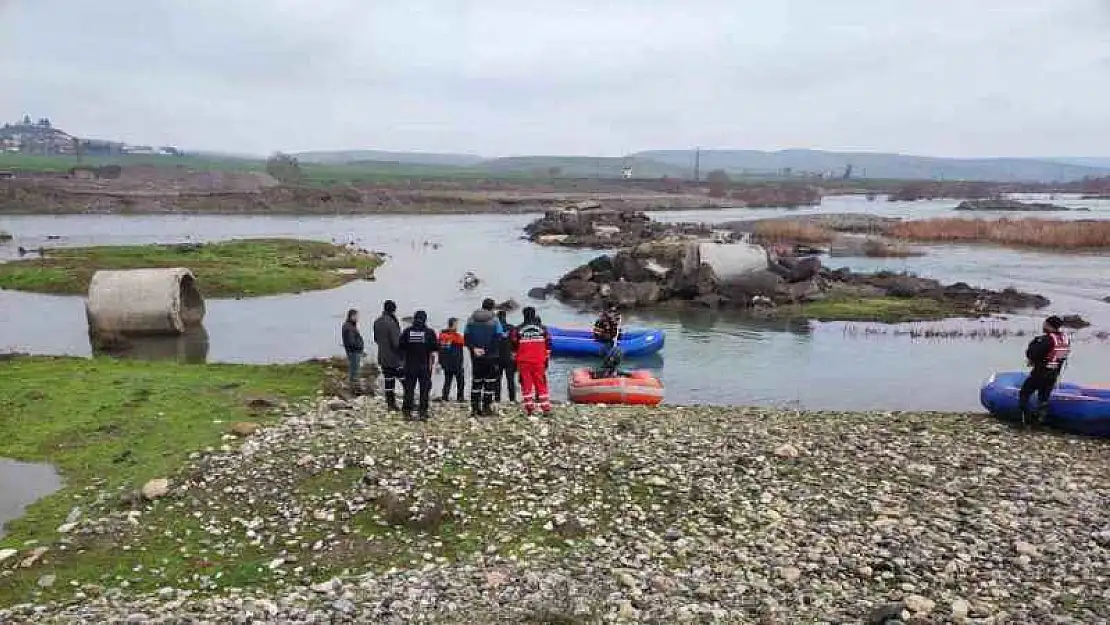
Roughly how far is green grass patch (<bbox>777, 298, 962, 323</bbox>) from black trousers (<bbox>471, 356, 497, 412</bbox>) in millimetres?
24249

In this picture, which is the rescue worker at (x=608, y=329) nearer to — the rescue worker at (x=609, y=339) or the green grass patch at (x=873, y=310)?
the rescue worker at (x=609, y=339)

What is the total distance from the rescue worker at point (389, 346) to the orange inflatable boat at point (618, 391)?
5066mm

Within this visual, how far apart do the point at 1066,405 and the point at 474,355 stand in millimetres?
12986

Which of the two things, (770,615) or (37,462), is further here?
(37,462)

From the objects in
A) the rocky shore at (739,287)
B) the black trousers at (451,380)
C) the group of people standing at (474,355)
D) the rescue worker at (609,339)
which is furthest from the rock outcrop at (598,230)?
the group of people standing at (474,355)

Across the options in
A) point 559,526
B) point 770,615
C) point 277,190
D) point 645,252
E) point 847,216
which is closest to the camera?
point 770,615

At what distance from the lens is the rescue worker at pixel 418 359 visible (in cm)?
1652

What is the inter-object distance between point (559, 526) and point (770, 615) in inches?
136

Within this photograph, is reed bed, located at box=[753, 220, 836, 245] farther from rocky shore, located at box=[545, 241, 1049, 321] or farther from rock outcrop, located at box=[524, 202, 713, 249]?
rocky shore, located at box=[545, 241, 1049, 321]

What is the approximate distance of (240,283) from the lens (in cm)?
4216

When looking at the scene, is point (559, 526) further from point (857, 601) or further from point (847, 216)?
point (847, 216)

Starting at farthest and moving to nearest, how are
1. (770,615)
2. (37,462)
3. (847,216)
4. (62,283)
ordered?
(847,216) → (62,283) → (37,462) → (770,615)

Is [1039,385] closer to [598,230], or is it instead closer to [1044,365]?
[1044,365]

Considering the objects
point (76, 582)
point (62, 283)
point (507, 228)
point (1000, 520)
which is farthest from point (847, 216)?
point (76, 582)
